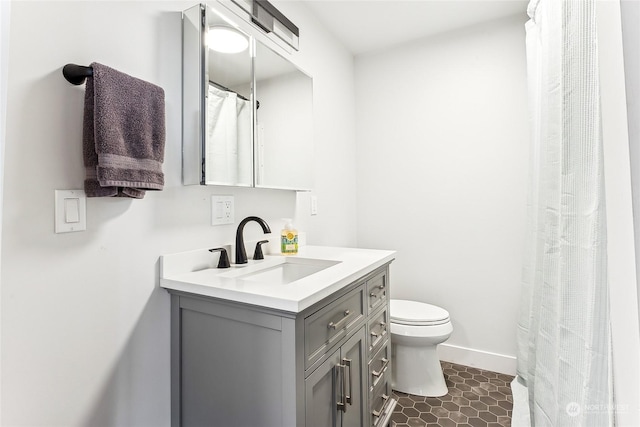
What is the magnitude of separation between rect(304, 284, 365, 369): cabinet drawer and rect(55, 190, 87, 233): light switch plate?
68cm

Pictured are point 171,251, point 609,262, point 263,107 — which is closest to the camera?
point 609,262

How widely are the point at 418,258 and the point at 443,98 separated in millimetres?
1170

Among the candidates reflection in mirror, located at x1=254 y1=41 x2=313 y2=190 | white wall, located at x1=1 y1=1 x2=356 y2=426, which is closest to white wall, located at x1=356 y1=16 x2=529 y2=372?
reflection in mirror, located at x1=254 y1=41 x2=313 y2=190

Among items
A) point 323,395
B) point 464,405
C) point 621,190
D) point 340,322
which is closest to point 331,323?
point 340,322

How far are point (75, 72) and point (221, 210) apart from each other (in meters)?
0.64

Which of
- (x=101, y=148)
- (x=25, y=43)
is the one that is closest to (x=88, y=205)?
(x=101, y=148)

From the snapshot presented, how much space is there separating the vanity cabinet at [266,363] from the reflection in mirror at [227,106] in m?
0.50

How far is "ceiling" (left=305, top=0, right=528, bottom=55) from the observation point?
1.97 metres

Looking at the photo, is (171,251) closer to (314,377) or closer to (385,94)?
(314,377)

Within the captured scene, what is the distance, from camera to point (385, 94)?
8.14 feet

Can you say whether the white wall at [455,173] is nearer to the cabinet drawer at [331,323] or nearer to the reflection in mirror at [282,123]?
the reflection in mirror at [282,123]

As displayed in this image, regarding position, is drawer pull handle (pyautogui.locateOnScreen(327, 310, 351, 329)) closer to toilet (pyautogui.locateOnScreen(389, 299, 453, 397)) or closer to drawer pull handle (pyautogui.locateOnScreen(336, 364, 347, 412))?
drawer pull handle (pyautogui.locateOnScreen(336, 364, 347, 412))

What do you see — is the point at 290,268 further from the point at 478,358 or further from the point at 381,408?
the point at 478,358

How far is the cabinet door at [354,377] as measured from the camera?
1.14m
